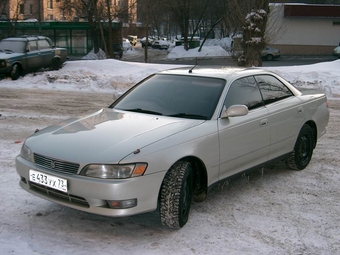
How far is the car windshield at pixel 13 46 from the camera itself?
55.7 ft

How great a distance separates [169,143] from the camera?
403 cm

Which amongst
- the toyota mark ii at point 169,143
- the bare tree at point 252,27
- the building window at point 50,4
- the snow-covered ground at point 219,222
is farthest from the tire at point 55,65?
the building window at point 50,4

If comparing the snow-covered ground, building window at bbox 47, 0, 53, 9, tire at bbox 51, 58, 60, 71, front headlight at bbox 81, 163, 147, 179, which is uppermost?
building window at bbox 47, 0, 53, 9

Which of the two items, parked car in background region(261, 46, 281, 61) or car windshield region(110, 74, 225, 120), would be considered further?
parked car in background region(261, 46, 281, 61)

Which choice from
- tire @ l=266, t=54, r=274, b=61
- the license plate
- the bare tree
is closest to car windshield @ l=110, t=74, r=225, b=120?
the license plate

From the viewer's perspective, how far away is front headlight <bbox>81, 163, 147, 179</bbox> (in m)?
3.73

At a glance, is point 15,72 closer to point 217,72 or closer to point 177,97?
point 217,72

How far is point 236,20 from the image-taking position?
18969mm

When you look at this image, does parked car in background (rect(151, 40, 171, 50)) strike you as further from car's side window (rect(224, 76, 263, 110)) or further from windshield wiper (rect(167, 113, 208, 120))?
windshield wiper (rect(167, 113, 208, 120))

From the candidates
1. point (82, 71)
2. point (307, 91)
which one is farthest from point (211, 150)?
point (82, 71)

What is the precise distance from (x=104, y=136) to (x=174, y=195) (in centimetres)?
87

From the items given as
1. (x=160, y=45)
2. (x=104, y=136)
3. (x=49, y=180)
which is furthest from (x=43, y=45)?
(x=160, y=45)

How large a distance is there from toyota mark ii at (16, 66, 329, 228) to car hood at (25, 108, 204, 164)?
0.01m

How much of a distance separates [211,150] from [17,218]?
81.9 inches
